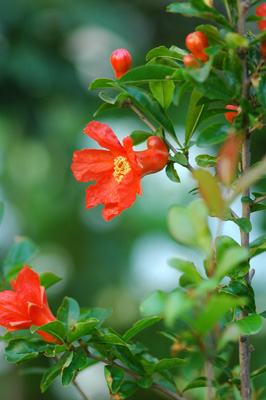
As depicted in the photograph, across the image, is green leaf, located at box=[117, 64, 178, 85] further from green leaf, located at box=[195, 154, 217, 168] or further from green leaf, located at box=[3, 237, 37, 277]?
green leaf, located at box=[3, 237, 37, 277]

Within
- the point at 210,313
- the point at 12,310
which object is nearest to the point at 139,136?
the point at 12,310

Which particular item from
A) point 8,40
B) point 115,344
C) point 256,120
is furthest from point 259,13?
point 8,40

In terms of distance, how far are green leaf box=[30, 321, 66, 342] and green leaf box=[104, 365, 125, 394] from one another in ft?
0.21

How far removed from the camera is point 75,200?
2.82 m

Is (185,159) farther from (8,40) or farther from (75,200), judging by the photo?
(75,200)

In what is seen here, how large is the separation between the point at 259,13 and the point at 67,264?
2.35 m

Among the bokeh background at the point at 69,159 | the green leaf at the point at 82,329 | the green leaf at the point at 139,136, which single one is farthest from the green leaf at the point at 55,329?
the bokeh background at the point at 69,159

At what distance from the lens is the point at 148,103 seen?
0.57 m

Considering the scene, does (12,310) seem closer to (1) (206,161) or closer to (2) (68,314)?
(2) (68,314)

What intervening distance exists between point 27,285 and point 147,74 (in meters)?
0.27

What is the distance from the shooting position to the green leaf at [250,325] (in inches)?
18.6

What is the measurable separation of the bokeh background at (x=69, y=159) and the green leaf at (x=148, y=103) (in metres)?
1.65

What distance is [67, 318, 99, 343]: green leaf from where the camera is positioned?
21.8 inches

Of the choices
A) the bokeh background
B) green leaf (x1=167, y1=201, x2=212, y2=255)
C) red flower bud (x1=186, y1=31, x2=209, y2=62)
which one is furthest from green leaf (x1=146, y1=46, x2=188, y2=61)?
the bokeh background
